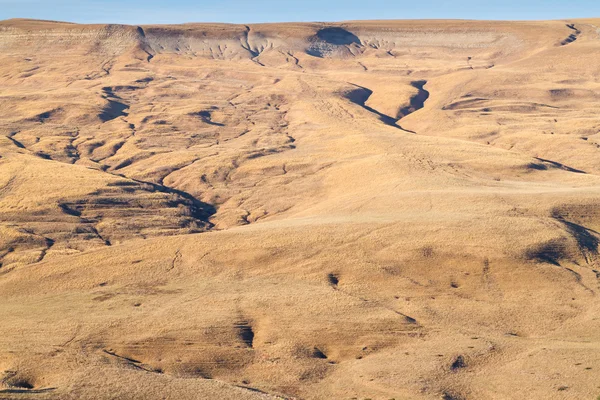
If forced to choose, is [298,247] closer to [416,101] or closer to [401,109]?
[401,109]

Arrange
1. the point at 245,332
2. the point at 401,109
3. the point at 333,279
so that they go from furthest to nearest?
1. the point at 401,109
2. the point at 333,279
3. the point at 245,332

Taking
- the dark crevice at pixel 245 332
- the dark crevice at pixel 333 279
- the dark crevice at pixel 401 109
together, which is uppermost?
the dark crevice at pixel 401 109

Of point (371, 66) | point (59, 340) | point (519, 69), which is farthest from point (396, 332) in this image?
point (371, 66)

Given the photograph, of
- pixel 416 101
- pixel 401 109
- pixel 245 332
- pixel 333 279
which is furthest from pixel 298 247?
pixel 416 101

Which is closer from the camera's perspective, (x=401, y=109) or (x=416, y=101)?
(x=401, y=109)

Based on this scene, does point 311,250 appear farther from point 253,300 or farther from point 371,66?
point 371,66

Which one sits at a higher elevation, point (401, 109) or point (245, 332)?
point (401, 109)

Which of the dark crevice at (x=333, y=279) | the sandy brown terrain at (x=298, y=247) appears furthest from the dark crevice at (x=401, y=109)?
the dark crevice at (x=333, y=279)

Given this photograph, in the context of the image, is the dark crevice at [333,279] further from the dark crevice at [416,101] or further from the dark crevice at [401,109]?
the dark crevice at [416,101]
